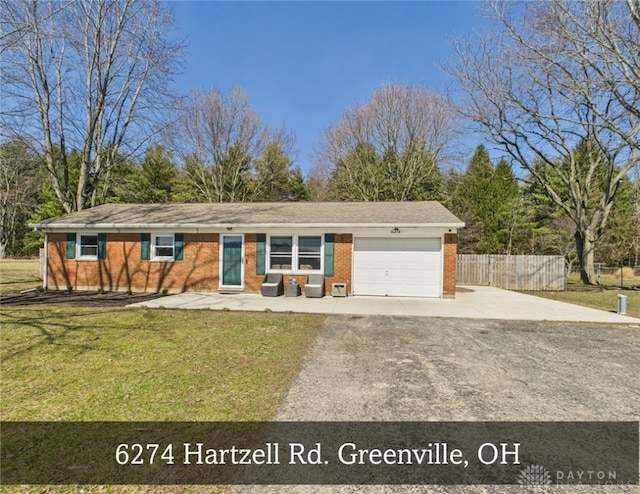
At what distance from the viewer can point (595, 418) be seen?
128 inches

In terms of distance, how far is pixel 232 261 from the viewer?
12258mm

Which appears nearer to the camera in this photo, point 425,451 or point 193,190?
point 425,451

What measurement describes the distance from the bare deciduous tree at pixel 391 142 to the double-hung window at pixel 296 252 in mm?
13150

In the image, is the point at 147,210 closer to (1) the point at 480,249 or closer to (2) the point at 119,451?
(2) the point at 119,451

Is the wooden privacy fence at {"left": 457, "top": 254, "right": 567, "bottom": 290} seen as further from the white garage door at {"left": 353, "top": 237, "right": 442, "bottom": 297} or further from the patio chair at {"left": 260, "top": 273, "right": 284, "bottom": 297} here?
the patio chair at {"left": 260, "top": 273, "right": 284, "bottom": 297}

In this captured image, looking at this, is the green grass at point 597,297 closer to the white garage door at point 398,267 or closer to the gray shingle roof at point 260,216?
the white garage door at point 398,267

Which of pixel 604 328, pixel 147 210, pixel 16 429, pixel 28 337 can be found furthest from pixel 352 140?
pixel 16 429

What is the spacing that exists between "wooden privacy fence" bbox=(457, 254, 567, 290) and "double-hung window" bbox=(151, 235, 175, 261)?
1400 centimetres

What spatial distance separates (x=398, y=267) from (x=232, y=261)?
619cm

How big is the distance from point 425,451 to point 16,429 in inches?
140

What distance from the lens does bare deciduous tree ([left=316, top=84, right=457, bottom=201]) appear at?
851 inches

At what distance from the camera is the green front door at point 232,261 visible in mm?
12203

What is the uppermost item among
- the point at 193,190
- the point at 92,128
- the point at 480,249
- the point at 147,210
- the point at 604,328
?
the point at 92,128

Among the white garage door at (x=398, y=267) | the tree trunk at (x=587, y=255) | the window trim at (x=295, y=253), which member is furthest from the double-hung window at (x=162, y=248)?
the tree trunk at (x=587, y=255)
